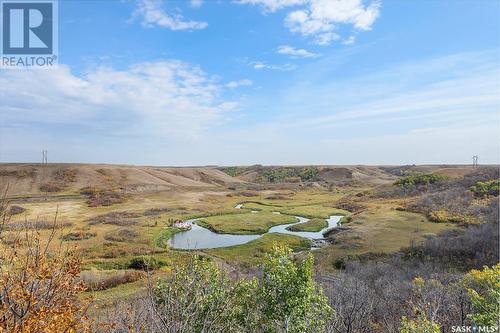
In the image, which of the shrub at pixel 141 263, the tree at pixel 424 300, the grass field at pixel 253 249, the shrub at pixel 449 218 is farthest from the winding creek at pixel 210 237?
the tree at pixel 424 300

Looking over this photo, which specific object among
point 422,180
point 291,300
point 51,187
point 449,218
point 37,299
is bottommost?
point 449,218

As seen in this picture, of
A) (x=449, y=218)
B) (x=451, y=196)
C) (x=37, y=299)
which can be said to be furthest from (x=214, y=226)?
(x=37, y=299)

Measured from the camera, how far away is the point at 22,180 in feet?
397

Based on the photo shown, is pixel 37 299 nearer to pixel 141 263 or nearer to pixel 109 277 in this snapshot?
pixel 109 277

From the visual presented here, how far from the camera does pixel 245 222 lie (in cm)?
7581

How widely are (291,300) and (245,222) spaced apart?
5916 centimetres

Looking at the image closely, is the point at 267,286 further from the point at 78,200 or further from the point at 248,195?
the point at 248,195

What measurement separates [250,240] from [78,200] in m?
63.7

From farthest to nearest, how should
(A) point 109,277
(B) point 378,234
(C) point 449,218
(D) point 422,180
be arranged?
(D) point 422,180 → (C) point 449,218 → (B) point 378,234 → (A) point 109,277

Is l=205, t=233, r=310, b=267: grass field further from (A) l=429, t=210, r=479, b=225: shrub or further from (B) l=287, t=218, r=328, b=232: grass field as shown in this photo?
(A) l=429, t=210, r=479, b=225: shrub

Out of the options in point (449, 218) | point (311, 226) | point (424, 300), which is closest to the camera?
point (424, 300)

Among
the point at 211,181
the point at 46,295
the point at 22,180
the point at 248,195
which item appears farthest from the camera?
the point at 211,181

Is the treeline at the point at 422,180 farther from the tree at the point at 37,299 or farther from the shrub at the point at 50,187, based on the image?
the shrub at the point at 50,187

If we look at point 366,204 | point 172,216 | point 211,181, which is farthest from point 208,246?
point 211,181
